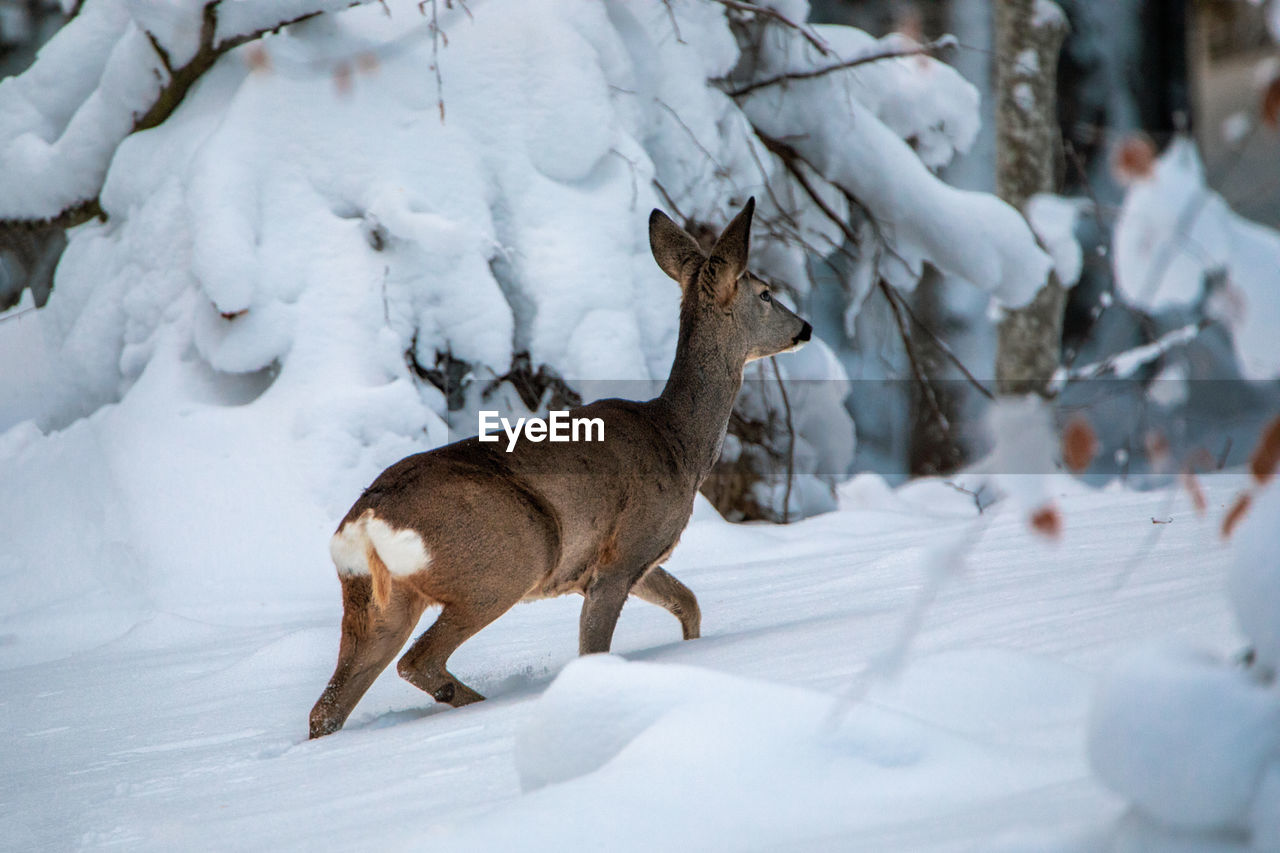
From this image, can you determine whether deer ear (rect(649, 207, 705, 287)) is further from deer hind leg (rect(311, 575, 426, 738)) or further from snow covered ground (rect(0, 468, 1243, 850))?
deer hind leg (rect(311, 575, 426, 738))

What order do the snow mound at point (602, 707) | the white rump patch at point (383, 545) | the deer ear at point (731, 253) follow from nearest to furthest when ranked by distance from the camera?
1. the snow mound at point (602, 707)
2. the white rump patch at point (383, 545)
3. the deer ear at point (731, 253)

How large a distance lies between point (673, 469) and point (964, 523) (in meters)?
2.44

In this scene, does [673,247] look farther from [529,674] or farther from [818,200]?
[818,200]

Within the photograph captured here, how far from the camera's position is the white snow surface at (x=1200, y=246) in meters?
1.04

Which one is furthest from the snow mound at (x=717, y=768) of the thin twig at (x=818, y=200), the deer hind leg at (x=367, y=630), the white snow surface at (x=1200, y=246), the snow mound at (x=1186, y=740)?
the thin twig at (x=818, y=200)

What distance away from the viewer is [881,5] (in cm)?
1474

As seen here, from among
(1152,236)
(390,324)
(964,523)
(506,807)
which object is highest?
(1152,236)

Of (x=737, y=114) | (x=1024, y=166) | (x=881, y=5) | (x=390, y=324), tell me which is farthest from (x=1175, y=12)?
(x=390, y=324)

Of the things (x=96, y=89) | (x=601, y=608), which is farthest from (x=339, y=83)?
(x=601, y=608)

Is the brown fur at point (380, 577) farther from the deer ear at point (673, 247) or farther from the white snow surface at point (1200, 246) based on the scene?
the white snow surface at point (1200, 246)

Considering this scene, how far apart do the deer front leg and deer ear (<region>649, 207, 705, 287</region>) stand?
1.32 metres

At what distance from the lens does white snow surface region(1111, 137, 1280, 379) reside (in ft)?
3.41

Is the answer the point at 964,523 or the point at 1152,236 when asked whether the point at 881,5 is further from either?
the point at 1152,236

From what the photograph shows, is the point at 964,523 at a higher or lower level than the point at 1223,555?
lower
